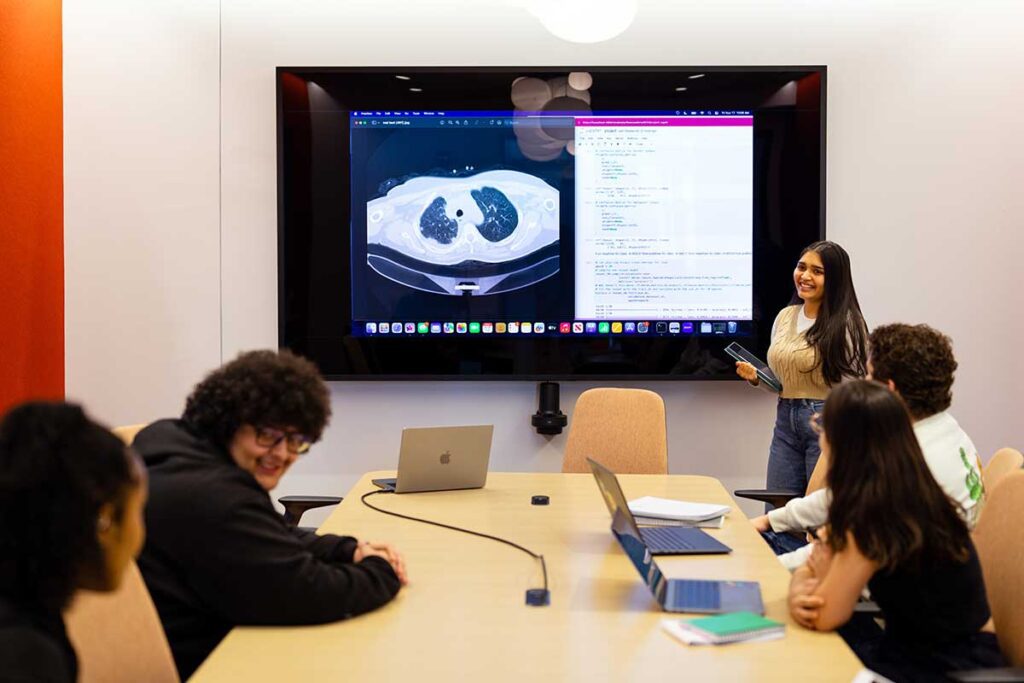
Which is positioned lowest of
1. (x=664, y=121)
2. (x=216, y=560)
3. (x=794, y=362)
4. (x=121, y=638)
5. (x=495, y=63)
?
(x=121, y=638)

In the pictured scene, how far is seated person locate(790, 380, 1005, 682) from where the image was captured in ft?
6.06

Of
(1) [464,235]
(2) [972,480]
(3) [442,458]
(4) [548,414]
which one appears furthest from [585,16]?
(2) [972,480]

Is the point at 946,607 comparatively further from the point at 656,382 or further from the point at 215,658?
the point at 656,382

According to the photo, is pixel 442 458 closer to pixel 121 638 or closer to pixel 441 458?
pixel 441 458

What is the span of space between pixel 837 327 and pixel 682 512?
1515 mm

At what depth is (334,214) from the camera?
457 centimetres

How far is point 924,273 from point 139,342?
378cm

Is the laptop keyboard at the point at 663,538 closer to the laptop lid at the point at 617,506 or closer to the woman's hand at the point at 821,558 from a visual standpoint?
the laptop lid at the point at 617,506

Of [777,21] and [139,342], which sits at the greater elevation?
[777,21]

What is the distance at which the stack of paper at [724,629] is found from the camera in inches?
68.9

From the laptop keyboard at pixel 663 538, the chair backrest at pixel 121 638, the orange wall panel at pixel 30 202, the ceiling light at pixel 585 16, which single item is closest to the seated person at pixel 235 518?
the chair backrest at pixel 121 638

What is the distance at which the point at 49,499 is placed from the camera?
107cm

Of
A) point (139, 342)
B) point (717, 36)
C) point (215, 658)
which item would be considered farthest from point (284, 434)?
point (717, 36)

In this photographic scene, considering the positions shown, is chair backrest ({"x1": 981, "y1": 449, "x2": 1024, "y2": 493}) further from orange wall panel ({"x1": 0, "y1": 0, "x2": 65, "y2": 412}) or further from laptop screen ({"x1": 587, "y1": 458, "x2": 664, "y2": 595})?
orange wall panel ({"x1": 0, "y1": 0, "x2": 65, "y2": 412})
